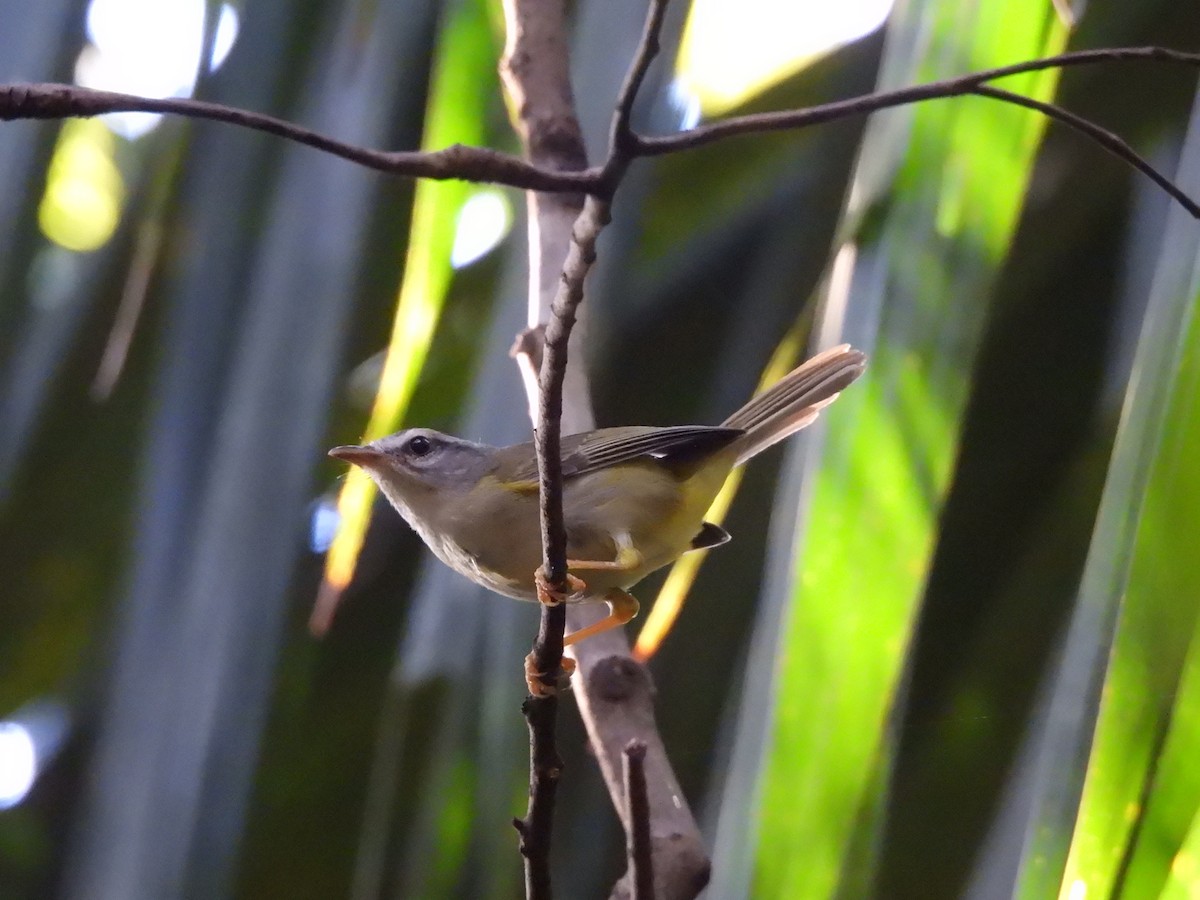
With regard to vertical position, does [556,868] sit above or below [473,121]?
below

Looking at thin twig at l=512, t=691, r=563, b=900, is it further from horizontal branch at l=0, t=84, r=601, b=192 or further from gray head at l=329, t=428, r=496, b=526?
gray head at l=329, t=428, r=496, b=526

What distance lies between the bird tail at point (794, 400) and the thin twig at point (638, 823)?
2.46 ft

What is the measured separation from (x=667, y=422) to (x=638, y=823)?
1.49 meters

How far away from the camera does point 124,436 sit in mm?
1994

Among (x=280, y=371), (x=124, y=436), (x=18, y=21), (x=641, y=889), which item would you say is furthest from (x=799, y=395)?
(x=18, y=21)

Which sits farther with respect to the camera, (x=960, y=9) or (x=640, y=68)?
(x=960, y=9)

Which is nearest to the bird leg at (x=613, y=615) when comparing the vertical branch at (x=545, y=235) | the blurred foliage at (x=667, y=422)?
the blurred foliage at (x=667, y=422)

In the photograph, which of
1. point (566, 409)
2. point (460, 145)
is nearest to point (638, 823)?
point (460, 145)

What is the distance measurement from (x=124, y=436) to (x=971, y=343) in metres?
1.41

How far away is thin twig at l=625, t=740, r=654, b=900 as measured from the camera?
983 millimetres

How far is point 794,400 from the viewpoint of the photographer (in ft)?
6.12

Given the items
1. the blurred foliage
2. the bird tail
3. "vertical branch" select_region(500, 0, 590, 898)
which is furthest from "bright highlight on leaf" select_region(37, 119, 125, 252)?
the bird tail

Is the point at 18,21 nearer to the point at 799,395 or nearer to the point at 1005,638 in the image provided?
the point at 799,395

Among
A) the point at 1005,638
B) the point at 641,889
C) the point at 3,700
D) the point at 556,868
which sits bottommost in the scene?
the point at 556,868
